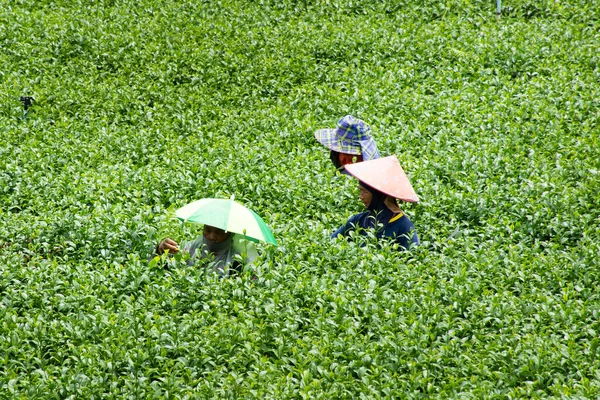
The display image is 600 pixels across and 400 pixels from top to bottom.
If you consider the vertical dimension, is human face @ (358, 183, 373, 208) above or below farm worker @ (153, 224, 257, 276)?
above

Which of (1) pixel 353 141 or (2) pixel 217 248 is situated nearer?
(2) pixel 217 248

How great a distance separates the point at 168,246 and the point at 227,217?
486 millimetres

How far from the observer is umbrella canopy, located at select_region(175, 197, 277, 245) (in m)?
5.93

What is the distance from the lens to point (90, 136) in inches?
408

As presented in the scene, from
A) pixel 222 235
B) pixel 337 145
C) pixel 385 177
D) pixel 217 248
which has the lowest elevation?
pixel 217 248

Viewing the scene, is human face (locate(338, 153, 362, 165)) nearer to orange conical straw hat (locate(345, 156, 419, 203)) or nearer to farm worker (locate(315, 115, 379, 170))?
farm worker (locate(315, 115, 379, 170))

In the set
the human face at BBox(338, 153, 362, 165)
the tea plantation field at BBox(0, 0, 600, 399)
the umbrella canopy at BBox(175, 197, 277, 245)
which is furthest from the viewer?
the human face at BBox(338, 153, 362, 165)

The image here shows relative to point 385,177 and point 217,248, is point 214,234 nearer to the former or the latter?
point 217,248

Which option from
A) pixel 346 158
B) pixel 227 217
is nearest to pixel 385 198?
pixel 227 217

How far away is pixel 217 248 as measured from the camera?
6168 millimetres

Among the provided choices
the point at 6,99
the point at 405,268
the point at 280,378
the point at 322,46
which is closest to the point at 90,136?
the point at 6,99

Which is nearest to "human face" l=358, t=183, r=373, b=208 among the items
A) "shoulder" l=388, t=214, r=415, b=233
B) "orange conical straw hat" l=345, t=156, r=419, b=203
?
"orange conical straw hat" l=345, t=156, r=419, b=203

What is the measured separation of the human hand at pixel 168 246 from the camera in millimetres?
6016

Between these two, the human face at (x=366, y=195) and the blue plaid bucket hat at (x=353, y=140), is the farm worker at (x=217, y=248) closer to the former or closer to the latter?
the human face at (x=366, y=195)
